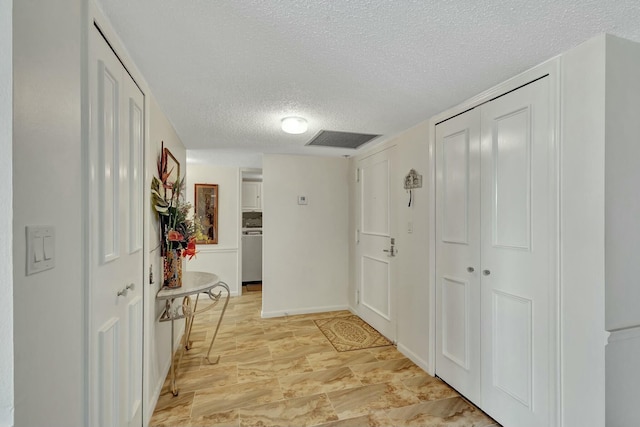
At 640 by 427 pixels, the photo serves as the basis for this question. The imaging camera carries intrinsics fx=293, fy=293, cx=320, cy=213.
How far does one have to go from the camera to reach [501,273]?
181 centimetres

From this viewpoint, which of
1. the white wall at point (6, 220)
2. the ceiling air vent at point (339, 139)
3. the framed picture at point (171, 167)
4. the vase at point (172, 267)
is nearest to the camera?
the white wall at point (6, 220)

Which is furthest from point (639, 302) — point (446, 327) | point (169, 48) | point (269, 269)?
point (269, 269)

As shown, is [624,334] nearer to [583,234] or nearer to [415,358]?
[583,234]

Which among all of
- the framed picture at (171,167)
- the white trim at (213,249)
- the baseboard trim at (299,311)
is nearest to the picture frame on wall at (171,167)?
the framed picture at (171,167)

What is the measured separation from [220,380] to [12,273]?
211 centimetres

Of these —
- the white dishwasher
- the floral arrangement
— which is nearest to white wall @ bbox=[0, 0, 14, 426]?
the floral arrangement

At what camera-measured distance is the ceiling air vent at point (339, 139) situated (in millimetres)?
2903

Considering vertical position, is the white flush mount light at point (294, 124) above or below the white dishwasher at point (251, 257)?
above

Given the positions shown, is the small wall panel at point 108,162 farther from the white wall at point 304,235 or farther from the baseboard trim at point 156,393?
the white wall at point 304,235

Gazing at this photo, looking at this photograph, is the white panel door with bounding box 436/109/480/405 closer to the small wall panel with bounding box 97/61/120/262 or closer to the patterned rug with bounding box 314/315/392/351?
the patterned rug with bounding box 314/315/392/351

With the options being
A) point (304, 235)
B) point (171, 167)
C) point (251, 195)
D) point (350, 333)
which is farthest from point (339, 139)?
point (251, 195)

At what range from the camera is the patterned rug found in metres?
3.02

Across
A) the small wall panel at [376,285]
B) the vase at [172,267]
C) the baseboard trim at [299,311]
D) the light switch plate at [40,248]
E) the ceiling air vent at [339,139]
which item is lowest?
the baseboard trim at [299,311]

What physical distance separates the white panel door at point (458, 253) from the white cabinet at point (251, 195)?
426 cm
